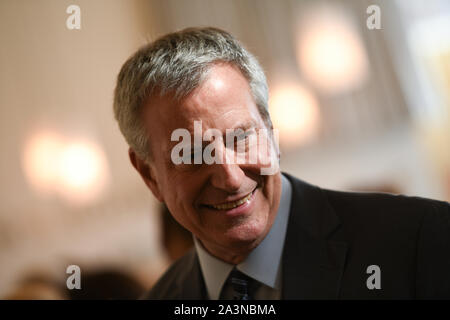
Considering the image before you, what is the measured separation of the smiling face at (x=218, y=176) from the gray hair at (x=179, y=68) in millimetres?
21

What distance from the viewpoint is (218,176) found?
1.08 meters

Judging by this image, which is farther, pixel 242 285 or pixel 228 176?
pixel 242 285

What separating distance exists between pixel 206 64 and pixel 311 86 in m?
3.55

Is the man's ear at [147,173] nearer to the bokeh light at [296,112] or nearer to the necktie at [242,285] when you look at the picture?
the necktie at [242,285]

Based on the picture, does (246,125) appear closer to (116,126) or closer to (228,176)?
(228,176)

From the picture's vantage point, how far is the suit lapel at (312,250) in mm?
1124

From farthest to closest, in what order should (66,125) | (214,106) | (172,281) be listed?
(66,125)
(172,281)
(214,106)

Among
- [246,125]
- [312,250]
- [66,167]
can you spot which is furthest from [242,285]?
[66,167]

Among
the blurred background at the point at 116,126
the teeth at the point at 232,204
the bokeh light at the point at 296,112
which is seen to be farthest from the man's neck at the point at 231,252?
the bokeh light at the point at 296,112

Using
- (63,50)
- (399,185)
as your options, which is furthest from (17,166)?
(399,185)

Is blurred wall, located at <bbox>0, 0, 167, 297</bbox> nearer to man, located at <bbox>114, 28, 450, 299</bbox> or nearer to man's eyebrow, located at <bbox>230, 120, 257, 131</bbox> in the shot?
man, located at <bbox>114, 28, 450, 299</bbox>

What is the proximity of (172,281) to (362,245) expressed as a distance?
2.09 ft
